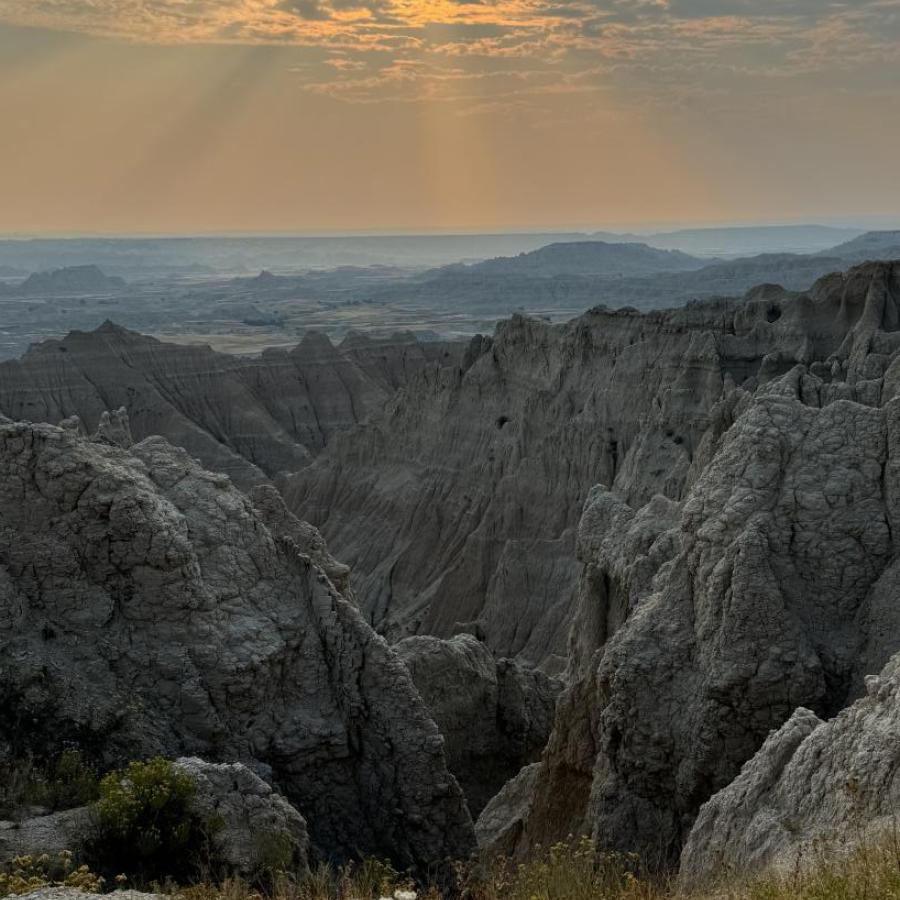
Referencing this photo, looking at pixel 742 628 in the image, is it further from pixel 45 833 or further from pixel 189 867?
pixel 45 833

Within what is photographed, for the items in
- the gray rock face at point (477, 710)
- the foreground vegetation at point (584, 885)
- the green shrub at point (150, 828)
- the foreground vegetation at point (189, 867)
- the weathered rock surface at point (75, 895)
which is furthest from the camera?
the gray rock face at point (477, 710)

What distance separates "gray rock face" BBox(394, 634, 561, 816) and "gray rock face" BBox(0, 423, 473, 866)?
6.54 m

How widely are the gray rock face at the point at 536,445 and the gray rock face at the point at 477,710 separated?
9166mm

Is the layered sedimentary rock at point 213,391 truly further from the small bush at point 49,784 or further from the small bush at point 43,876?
the small bush at point 43,876

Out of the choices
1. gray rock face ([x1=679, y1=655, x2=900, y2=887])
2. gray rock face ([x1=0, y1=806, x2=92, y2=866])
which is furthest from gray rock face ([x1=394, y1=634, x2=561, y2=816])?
gray rock face ([x1=679, y1=655, x2=900, y2=887])

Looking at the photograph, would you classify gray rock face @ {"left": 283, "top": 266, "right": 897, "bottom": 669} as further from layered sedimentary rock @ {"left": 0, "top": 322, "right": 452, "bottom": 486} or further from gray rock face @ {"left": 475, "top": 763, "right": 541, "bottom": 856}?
layered sedimentary rock @ {"left": 0, "top": 322, "right": 452, "bottom": 486}

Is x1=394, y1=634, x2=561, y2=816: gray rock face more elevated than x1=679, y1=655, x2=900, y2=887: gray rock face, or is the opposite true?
x1=679, y1=655, x2=900, y2=887: gray rock face

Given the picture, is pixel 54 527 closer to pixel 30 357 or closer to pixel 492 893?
pixel 492 893

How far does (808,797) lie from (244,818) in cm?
561

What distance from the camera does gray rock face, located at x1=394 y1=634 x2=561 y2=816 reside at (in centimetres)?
2205

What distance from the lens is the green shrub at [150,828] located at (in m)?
11.1

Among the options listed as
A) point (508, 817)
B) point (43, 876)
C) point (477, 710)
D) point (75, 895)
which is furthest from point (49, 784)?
point (477, 710)

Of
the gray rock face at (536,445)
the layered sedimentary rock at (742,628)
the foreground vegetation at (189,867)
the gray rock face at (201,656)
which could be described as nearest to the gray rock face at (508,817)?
the layered sedimentary rock at (742,628)

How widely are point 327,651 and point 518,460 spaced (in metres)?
34.8
